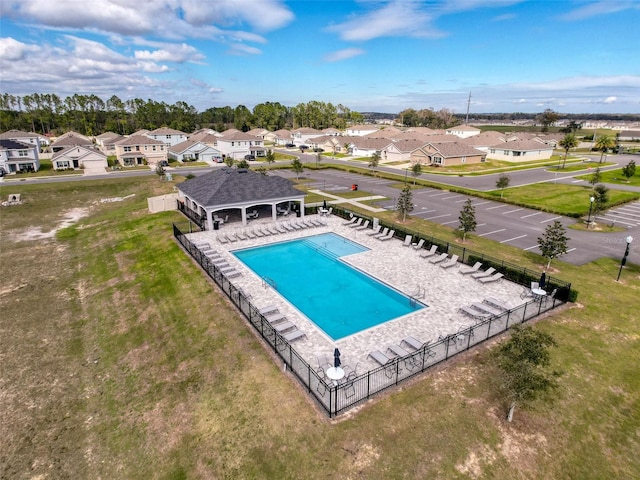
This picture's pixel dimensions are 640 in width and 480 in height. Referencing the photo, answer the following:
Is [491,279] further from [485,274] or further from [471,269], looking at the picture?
[471,269]

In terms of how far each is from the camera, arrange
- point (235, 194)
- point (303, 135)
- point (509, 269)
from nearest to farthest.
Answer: point (509, 269), point (235, 194), point (303, 135)

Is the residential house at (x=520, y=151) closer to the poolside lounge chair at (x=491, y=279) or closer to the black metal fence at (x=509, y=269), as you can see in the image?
the black metal fence at (x=509, y=269)

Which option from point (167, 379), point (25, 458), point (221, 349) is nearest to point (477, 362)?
point (221, 349)

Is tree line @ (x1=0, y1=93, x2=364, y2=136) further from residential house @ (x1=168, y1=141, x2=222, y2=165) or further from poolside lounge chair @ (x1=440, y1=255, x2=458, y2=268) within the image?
poolside lounge chair @ (x1=440, y1=255, x2=458, y2=268)

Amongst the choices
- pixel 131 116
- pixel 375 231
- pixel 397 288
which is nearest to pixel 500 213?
pixel 375 231

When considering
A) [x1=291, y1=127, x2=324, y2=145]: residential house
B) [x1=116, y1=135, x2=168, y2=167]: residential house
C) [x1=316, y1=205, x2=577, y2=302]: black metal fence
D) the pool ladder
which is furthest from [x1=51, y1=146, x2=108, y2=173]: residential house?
[x1=316, y1=205, x2=577, y2=302]: black metal fence

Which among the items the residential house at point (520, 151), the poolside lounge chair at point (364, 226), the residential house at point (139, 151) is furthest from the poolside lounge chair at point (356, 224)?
the residential house at point (520, 151)
